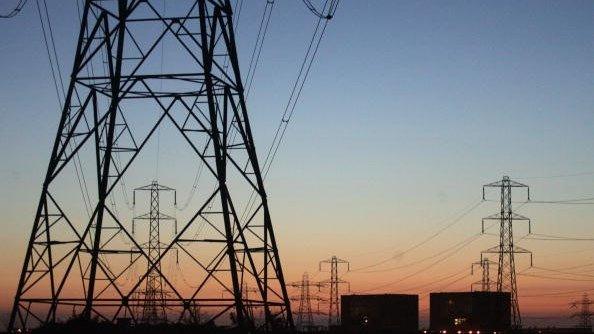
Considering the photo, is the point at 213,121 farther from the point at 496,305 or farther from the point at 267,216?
the point at 496,305

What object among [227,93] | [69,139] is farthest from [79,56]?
[227,93]

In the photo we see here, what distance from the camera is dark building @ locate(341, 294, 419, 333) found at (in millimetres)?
114438

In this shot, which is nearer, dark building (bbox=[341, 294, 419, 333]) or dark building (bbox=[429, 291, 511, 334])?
dark building (bbox=[429, 291, 511, 334])

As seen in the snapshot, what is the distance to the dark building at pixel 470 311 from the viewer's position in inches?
4040

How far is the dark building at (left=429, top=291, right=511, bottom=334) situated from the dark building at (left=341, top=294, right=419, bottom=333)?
10.0ft

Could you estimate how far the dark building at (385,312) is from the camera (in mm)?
114438

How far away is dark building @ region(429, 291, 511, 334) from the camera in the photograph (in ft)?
337

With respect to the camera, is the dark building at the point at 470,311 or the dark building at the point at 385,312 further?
the dark building at the point at 385,312

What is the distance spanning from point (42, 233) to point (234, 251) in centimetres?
819

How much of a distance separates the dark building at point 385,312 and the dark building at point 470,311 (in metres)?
3.06

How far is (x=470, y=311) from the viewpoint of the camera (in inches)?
4203

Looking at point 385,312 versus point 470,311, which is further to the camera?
point 385,312

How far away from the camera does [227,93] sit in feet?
111

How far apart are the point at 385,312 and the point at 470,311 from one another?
12564mm
